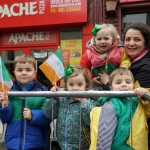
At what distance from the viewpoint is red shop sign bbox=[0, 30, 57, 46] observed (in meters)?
8.12

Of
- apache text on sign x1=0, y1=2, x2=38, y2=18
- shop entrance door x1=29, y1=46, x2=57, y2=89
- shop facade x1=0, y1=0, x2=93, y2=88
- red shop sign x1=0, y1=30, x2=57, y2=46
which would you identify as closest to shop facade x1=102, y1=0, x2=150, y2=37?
shop facade x1=0, y1=0, x2=93, y2=88

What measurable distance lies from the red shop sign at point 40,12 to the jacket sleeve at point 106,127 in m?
5.48

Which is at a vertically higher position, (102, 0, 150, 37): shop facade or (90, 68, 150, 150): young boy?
(102, 0, 150, 37): shop facade

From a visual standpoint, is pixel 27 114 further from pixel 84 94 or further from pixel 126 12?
pixel 126 12

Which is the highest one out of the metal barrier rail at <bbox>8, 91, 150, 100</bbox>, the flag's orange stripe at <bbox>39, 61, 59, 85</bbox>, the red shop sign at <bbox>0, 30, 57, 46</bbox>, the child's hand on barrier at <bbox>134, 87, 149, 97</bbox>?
the red shop sign at <bbox>0, 30, 57, 46</bbox>

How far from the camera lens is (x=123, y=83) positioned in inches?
93.4

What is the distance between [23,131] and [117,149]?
97cm

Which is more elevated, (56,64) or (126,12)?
(126,12)

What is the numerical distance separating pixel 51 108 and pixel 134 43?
106 cm

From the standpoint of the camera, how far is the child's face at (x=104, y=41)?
9.96 feet

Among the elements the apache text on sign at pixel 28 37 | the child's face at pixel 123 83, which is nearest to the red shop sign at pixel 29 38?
the apache text on sign at pixel 28 37

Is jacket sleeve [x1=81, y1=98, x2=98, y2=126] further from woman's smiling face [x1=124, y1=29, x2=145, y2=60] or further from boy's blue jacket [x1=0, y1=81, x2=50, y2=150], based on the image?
woman's smiling face [x1=124, y1=29, x2=145, y2=60]

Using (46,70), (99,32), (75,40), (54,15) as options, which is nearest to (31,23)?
(54,15)

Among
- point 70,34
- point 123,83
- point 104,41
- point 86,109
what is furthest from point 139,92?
point 70,34
